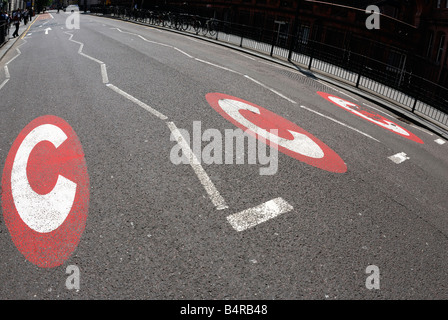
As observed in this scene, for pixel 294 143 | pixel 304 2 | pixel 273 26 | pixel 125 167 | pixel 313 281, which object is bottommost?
pixel 313 281

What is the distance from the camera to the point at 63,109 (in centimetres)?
689

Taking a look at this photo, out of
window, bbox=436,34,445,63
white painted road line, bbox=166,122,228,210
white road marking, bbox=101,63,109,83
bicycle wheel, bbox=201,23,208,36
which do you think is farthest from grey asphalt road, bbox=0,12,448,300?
window, bbox=436,34,445,63

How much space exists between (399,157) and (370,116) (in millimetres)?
3453

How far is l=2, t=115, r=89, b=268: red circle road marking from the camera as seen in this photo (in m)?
3.39

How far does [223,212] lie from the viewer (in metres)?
4.04

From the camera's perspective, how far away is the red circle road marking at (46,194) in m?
3.39

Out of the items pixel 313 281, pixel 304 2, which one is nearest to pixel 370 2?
pixel 304 2

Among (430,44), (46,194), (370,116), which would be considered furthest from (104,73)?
(430,44)

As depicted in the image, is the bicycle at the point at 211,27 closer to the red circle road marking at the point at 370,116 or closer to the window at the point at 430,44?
the red circle road marking at the point at 370,116

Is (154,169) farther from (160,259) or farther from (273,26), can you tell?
(273,26)

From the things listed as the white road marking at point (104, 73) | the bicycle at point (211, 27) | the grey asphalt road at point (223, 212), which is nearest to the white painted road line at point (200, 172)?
the grey asphalt road at point (223, 212)

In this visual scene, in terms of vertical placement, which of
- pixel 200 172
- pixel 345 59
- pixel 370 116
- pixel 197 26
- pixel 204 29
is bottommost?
pixel 200 172

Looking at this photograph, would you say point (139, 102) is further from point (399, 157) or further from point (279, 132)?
point (399, 157)
